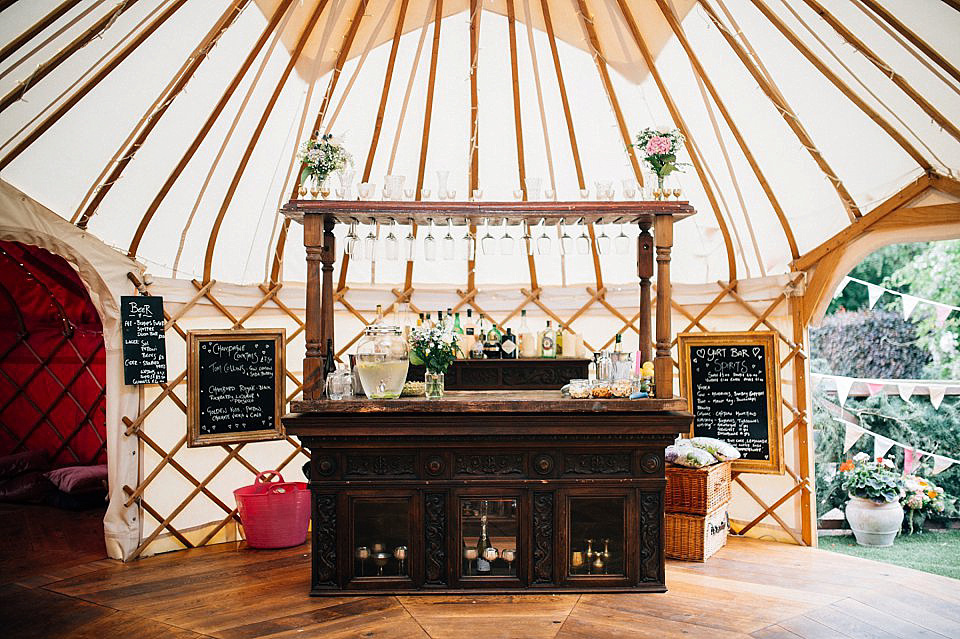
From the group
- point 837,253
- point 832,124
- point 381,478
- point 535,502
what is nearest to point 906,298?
point 837,253

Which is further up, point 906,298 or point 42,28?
point 42,28

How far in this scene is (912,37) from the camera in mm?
2857

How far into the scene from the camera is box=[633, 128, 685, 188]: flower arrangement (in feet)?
11.0

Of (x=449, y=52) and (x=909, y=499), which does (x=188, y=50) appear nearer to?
(x=449, y=52)

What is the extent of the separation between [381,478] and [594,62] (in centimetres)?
238

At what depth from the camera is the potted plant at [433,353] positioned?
3338 millimetres

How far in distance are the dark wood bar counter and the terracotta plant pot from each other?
273 centimetres

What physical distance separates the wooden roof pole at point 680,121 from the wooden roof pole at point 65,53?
2136mm

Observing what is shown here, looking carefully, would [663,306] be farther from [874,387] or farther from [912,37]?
[874,387]

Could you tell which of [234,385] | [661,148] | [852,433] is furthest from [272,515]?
[852,433]

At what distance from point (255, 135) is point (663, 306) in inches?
89.8

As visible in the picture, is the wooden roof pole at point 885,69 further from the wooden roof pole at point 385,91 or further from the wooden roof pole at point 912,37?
the wooden roof pole at point 385,91

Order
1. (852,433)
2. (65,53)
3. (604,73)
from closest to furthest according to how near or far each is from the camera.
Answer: (65,53) → (604,73) → (852,433)

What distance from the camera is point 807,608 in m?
3.15
